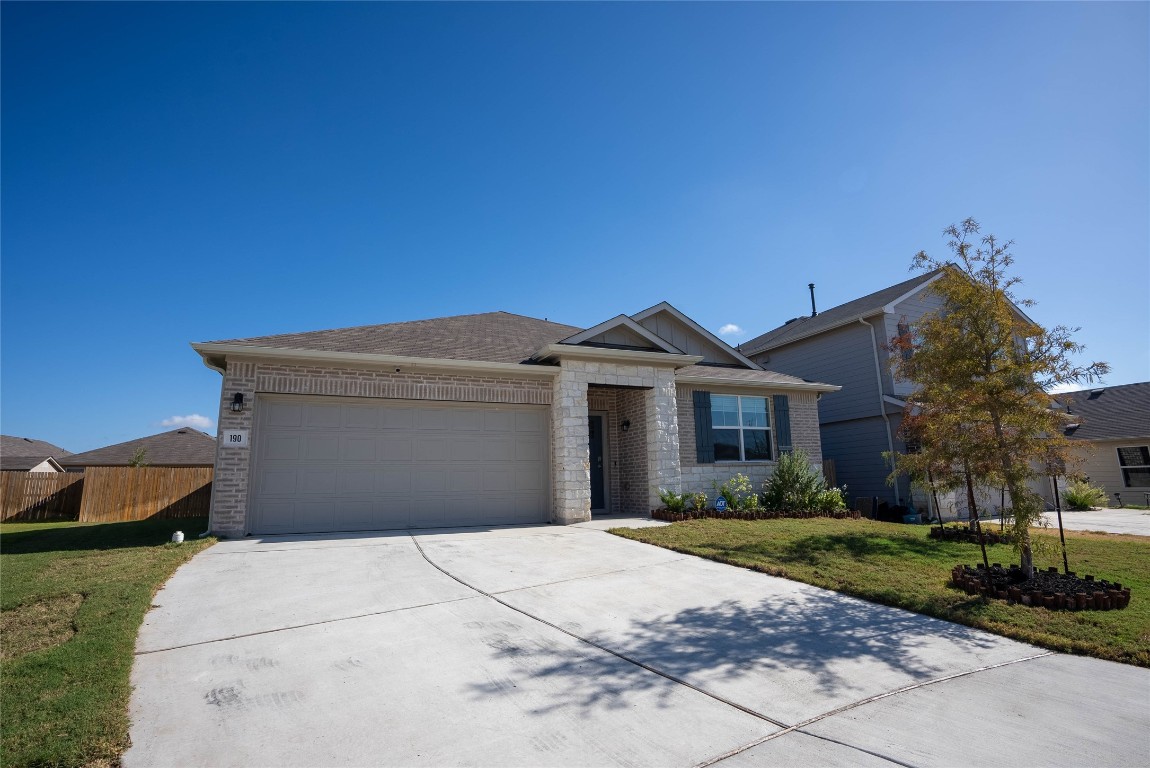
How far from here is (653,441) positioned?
11.8 m

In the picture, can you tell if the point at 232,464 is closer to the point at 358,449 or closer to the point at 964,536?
the point at 358,449

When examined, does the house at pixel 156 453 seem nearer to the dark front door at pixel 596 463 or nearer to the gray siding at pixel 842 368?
the dark front door at pixel 596 463

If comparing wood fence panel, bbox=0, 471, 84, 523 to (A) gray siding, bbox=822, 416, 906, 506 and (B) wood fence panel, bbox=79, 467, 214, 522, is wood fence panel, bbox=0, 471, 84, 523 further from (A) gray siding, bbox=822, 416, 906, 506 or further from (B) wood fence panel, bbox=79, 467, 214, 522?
(A) gray siding, bbox=822, 416, 906, 506

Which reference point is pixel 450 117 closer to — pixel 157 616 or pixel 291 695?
pixel 157 616

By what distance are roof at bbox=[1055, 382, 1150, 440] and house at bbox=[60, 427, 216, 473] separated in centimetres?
3558

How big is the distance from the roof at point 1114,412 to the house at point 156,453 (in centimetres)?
3558

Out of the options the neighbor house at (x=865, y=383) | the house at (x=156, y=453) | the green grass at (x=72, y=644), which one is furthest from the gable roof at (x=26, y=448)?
the neighbor house at (x=865, y=383)

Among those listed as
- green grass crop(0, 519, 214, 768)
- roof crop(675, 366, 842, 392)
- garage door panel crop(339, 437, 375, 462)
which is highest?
roof crop(675, 366, 842, 392)

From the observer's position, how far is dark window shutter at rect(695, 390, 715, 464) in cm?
1304

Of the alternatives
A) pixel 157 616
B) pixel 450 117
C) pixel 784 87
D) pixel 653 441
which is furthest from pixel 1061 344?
pixel 450 117

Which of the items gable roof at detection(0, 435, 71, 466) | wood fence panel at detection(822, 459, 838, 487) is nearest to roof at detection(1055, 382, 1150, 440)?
wood fence panel at detection(822, 459, 838, 487)

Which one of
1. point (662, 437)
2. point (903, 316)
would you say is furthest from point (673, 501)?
point (903, 316)

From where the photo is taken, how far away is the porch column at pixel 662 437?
11695 mm

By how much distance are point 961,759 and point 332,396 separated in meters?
9.52
